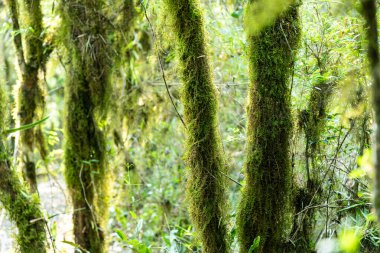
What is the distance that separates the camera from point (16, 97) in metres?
4.63

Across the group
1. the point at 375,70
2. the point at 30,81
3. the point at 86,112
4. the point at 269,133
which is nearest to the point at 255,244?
the point at 269,133

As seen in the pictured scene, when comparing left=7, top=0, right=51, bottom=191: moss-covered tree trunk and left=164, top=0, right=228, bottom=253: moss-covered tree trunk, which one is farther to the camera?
left=7, top=0, right=51, bottom=191: moss-covered tree trunk

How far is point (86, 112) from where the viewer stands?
4.50 meters

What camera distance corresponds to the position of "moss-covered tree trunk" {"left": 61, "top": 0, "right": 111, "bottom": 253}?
172 inches

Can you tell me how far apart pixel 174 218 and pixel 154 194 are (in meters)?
0.45

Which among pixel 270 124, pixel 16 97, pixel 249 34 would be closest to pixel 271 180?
pixel 270 124

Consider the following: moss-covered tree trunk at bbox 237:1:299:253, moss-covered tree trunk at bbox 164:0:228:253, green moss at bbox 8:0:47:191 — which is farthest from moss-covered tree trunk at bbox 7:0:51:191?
moss-covered tree trunk at bbox 237:1:299:253

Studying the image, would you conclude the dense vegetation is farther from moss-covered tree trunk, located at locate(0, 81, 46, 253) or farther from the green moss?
the green moss

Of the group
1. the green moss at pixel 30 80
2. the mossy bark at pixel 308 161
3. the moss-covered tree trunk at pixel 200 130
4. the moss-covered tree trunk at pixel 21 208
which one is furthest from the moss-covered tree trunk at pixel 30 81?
the mossy bark at pixel 308 161

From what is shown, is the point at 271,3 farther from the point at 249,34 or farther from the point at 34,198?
the point at 34,198

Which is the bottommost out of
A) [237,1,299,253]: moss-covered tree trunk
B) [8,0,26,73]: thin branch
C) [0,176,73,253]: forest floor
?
[0,176,73,253]: forest floor

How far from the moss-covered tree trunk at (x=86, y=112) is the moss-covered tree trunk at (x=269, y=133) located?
6.68 feet

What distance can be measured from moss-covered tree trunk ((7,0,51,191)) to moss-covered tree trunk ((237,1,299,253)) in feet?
8.05

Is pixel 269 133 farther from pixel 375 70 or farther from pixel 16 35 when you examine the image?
pixel 16 35
